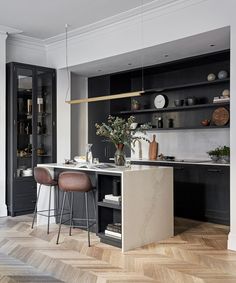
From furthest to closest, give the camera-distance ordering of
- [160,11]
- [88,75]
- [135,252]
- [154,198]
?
[88,75] < [160,11] < [154,198] < [135,252]

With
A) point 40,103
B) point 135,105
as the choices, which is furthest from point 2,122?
point 135,105

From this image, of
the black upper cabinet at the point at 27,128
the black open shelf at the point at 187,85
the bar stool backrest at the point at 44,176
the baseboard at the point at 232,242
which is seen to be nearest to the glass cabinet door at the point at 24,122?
the black upper cabinet at the point at 27,128

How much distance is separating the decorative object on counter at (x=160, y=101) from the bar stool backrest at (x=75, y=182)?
2.82m

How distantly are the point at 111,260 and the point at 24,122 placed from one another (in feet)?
11.3

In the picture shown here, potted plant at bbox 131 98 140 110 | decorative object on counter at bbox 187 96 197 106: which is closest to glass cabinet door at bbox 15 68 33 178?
potted plant at bbox 131 98 140 110

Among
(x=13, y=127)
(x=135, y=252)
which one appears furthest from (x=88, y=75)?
(x=135, y=252)

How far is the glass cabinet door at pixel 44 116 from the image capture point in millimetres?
6627

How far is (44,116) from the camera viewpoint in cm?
675

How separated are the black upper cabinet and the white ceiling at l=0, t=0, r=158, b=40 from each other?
79 centimetres

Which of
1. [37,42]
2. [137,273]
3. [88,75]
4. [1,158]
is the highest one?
[37,42]

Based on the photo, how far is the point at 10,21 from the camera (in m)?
5.70

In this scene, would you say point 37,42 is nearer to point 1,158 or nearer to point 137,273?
point 1,158

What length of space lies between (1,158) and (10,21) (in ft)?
7.33

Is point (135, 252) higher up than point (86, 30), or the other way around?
point (86, 30)
